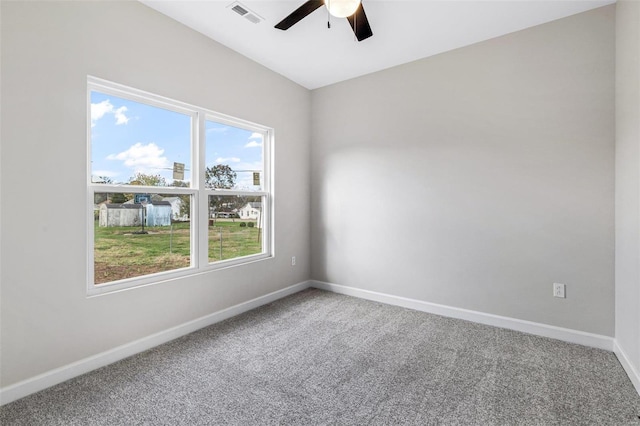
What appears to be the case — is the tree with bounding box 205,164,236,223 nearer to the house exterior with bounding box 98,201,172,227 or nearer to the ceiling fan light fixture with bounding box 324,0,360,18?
the house exterior with bounding box 98,201,172,227

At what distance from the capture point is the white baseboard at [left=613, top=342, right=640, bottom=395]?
6.28ft

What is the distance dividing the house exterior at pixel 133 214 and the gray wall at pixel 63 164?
0.21 m

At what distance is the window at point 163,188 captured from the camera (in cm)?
230

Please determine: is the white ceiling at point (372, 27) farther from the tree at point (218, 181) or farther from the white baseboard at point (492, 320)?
the white baseboard at point (492, 320)

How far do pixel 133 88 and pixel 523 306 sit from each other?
153 inches

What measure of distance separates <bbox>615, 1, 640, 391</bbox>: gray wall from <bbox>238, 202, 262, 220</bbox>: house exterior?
3283 mm

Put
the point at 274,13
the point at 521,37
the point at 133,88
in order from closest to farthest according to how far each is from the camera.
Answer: the point at 133,88 → the point at 274,13 → the point at 521,37

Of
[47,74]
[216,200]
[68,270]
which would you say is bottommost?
[68,270]

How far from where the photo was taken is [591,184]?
8.18 ft

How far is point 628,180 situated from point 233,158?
3.40 m

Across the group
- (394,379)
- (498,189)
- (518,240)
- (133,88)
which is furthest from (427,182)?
(133,88)

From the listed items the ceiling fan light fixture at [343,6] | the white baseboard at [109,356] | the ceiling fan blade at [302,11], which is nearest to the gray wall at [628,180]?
the ceiling fan light fixture at [343,6]

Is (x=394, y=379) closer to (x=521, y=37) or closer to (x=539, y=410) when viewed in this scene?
(x=539, y=410)

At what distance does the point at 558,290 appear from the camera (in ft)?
8.64
